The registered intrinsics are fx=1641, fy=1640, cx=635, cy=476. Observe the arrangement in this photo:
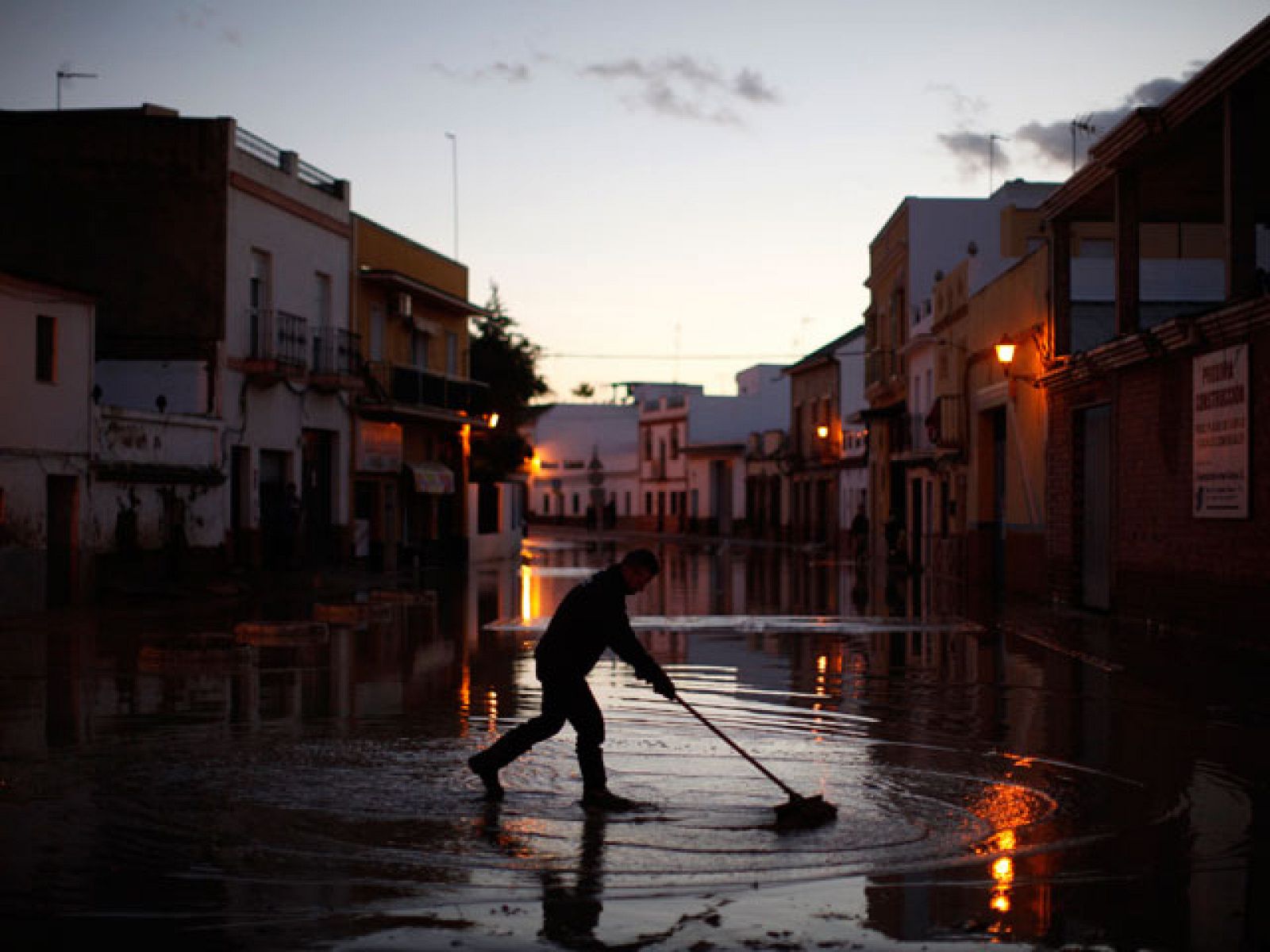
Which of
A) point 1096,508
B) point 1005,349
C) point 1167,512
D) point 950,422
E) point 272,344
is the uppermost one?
point 272,344

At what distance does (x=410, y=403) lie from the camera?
40.0 meters

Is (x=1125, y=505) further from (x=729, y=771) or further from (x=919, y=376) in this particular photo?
(x=919, y=376)

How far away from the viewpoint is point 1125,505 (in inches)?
858

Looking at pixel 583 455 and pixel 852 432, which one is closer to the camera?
pixel 852 432

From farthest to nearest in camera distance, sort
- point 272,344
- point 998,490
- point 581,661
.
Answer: point 998,490 < point 272,344 < point 581,661

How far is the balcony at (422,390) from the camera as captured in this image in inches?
1507

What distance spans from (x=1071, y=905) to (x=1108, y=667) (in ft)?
33.4

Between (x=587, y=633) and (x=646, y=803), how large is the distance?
980 mm

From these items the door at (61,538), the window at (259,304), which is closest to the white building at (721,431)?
the window at (259,304)

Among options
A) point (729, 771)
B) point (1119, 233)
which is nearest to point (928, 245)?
point (1119, 233)

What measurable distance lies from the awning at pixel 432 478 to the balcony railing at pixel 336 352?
199 inches

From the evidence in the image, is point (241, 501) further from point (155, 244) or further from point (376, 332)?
point (376, 332)

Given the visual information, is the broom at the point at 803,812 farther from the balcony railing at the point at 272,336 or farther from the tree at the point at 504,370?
the tree at the point at 504,370

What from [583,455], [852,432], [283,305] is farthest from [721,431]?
[283,305]
